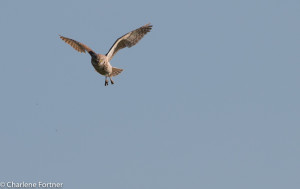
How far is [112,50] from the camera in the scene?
967 inches

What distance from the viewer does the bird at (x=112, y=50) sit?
23703mm

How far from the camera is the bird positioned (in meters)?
23.7

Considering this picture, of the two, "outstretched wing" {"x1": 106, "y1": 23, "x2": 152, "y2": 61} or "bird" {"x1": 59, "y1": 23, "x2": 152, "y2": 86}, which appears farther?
"outstretched wing" {"x1": 106, "y1": 23, "x2": 152, "y2": 61}

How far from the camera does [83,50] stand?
2570 centimetres

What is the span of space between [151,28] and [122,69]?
208cm

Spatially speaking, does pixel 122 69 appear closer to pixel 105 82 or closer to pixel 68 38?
pixel 105 82

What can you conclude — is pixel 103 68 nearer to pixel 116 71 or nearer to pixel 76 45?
pixel 116 71

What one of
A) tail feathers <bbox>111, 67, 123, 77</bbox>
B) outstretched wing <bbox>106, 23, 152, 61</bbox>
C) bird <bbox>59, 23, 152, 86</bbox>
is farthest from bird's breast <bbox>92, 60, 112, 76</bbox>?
tail feathers <bbox>111, 67, 123, 77</bbox>

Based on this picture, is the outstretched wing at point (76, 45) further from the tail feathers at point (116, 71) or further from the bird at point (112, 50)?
the tail feathers at point (116, 71)

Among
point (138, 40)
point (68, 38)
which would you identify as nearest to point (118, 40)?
point (138, 40)

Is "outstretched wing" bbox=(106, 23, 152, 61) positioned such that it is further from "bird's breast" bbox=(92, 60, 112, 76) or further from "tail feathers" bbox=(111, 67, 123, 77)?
"tail feathers" bbox=(111, 67, 123, 77)

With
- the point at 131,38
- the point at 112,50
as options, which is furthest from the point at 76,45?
the point at 131,38

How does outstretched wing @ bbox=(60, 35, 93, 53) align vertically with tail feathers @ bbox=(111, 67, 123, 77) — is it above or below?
above

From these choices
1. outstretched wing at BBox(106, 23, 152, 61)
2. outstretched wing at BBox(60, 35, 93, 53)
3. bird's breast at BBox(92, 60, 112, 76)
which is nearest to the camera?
bird's breast at BBox(92, 60, 112, 76)
